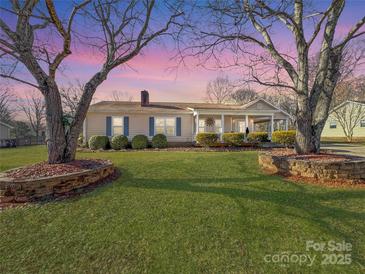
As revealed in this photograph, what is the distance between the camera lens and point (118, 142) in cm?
1522

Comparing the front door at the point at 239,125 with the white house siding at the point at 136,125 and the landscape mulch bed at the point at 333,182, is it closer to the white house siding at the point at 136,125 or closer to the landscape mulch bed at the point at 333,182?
the white house siding at the point at 136,125

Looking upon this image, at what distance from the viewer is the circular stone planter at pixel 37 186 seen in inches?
178

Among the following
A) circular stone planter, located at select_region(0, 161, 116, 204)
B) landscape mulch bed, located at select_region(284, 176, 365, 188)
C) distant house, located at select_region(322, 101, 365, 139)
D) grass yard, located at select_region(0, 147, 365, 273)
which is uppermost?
distant house, located at select_region(322, 101, 365, 139)

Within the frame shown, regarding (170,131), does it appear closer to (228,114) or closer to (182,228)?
(228,114)

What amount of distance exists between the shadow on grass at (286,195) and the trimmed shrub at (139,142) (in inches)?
338

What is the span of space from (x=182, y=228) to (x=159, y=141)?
1233 centimetres

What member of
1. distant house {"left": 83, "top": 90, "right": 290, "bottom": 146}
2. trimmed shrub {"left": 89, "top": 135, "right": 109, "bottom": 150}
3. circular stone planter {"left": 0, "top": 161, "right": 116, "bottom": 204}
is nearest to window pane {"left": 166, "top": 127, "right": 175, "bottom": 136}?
distant house {"left": 83, "top": 90, "right": 290, "bottom": 146}

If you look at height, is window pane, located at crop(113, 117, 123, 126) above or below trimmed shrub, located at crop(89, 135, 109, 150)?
above

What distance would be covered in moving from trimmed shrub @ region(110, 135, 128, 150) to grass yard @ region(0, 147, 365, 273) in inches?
390

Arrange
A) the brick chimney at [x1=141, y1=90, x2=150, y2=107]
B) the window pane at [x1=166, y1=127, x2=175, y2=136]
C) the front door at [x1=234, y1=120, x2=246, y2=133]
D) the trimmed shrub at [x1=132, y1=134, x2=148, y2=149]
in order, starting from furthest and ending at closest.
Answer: the front door at [x1=234, y1=120, x2=246, y2=133] < the brick chimney at [x1=141, y1=90, x2=150, y2=107] < the window pane at [x1=166, y1=127, x2=175, y2=136] < the trimmed shrub at [x1=132, y1=134, x2=148, y2=149]

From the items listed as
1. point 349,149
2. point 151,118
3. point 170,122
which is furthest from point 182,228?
point 349,149

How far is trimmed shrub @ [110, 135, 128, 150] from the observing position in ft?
50.0

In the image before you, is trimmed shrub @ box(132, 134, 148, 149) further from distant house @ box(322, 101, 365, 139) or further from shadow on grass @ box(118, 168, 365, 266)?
distant house @ box(322, 101, 365, 139)

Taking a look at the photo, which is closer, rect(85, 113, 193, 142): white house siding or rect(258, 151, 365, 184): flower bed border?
rect(258, 151, 365, 184): flower bed border
